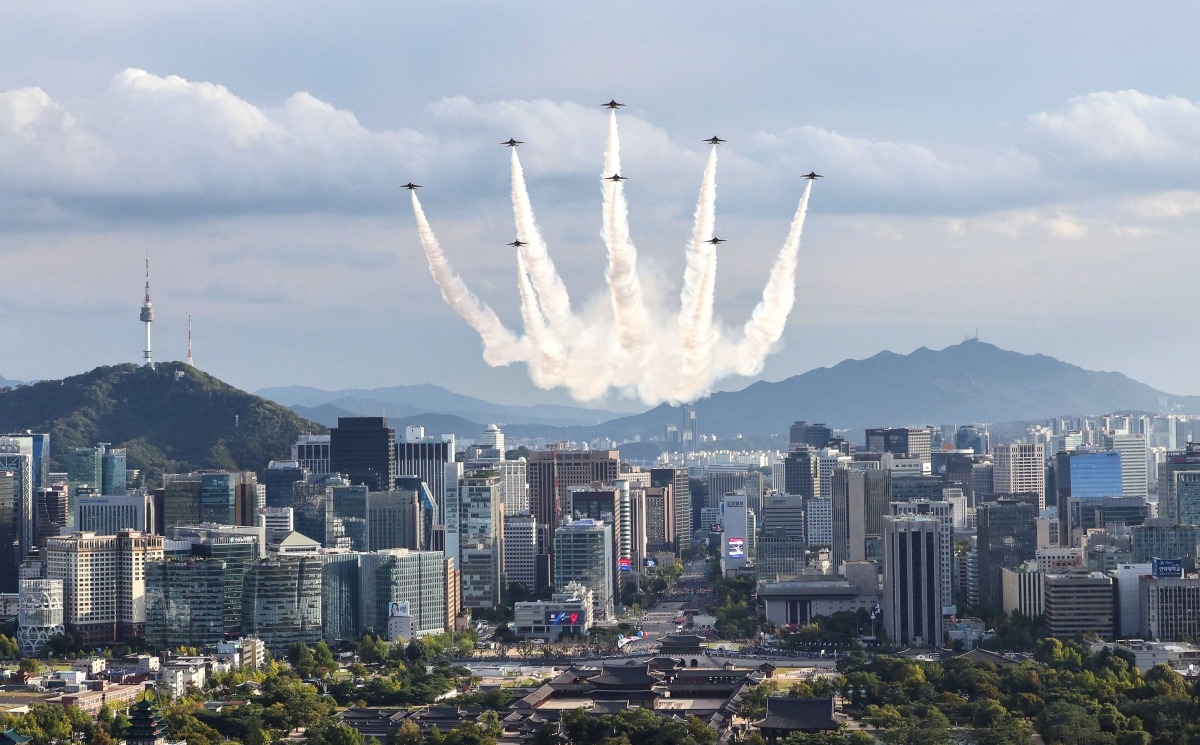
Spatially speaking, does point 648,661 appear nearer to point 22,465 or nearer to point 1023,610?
point 1023,610

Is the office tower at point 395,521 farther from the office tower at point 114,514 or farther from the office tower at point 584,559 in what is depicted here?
the office tower at point 584,559

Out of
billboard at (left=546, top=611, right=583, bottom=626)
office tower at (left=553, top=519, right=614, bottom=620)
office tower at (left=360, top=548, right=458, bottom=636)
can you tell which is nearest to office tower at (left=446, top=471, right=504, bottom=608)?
office tower at (left=553, top=519, right=614, bottom=620)

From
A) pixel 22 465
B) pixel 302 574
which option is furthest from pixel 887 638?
pixel 22 465

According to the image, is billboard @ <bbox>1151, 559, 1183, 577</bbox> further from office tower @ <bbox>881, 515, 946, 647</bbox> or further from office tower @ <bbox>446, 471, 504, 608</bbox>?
office tower @ <bbox>446, 471, 504, 608</bbox>

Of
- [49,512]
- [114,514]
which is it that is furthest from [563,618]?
[114,514]

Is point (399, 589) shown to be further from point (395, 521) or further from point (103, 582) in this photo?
point (395, 521)
